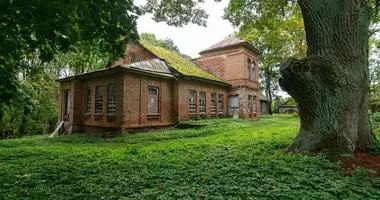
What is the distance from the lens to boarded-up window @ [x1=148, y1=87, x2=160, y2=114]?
15.1 meters

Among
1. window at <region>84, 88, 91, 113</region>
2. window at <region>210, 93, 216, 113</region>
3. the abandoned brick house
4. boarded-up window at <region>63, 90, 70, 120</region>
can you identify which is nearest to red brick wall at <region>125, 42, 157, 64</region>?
the abandoned brick house

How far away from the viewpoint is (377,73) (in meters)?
33.3

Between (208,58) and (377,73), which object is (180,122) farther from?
(377,73)

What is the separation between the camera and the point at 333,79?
5301mm

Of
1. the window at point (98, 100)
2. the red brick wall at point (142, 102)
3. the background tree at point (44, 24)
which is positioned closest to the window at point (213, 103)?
the red brick wall at point (142, 102)

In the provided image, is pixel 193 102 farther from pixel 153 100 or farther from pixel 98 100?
pixel 98 100

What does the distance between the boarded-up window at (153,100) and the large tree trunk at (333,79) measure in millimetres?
10717

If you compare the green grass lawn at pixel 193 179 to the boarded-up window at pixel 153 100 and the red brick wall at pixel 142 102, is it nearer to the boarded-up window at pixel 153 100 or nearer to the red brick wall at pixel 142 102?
the red brick wall at pixel 142 102

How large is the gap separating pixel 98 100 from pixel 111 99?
1.65 metres

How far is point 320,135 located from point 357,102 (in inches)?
49.9

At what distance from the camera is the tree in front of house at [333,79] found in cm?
529

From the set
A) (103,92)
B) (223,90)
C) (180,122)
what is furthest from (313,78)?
(223,90)

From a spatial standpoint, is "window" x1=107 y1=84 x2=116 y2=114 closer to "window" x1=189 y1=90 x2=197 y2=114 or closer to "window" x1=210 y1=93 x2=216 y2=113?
"window" x1=189 y1=90 x2=197 y2=114

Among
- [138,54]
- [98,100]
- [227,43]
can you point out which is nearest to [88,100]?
[98,100]
